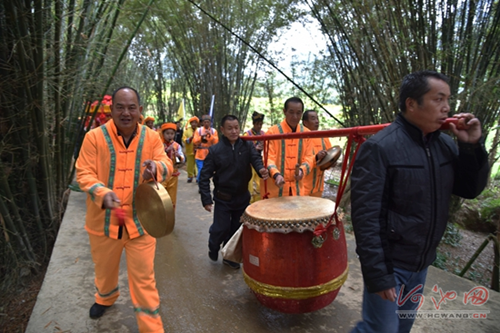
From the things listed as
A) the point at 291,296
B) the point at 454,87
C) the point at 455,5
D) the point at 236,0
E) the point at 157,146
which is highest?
the point at 236,0

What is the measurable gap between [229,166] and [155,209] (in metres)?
1.35

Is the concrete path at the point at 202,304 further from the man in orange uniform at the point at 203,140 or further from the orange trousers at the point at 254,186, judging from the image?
the man in orange uniform at the point at 203,140

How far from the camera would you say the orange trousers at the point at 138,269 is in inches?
88.7

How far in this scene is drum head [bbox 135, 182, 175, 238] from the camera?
2.09m

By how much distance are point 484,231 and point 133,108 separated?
633 centimetres

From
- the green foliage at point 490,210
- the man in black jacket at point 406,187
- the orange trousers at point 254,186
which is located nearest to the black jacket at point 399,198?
the man in black jacket at point 406,187

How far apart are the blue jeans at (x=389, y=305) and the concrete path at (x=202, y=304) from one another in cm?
85

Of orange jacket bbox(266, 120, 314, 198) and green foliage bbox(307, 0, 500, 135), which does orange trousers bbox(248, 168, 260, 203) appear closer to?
orange jacket bbox(266, 120, 314, 198)

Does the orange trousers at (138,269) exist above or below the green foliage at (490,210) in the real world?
above

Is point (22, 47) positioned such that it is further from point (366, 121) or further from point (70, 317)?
point (366, 121)

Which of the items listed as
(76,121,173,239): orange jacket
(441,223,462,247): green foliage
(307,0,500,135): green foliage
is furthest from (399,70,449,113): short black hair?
(441,223,462,247): green foliage

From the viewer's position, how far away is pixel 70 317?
2.54 m

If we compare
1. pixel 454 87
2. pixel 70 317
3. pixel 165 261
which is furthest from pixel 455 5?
pixel 70 317

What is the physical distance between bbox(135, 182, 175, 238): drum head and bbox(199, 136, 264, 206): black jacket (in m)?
1.14
